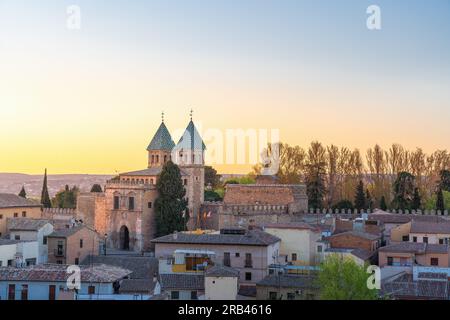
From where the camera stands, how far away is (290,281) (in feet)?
54.4

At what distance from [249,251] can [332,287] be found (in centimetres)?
574

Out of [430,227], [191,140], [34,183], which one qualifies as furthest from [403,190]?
[34,183]

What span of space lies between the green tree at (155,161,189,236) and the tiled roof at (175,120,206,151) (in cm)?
471

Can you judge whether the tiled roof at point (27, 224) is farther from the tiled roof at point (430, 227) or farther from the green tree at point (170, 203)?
the tiled roof at point (430, 227)

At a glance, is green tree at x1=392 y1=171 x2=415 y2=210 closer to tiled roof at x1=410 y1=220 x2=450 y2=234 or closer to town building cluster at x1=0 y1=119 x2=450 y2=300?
town building cluster at x1=0 y1=119 x2=450 y2=300

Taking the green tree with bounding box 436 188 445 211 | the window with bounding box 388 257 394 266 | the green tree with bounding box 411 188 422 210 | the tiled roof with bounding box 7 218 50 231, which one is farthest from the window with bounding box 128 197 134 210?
the green tree with bounding box 436 188 445 211

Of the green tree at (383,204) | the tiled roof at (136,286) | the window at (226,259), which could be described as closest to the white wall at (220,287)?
the tiled roof at (136,286)

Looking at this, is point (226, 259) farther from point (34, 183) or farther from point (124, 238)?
point (34, 183)

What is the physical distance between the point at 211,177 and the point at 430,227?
2852 cm
